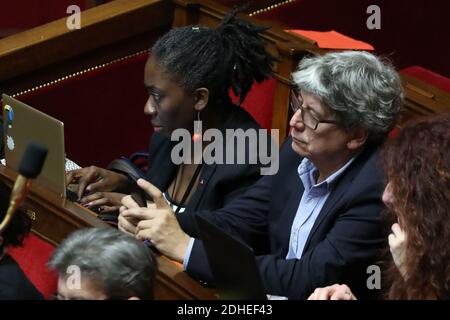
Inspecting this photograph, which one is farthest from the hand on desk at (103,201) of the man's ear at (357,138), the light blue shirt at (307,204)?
the man's ear at (357,138)

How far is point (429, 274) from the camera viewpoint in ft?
4.75

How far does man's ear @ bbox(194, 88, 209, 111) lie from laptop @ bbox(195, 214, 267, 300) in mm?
497

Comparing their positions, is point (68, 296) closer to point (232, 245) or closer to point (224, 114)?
point (232, 245)

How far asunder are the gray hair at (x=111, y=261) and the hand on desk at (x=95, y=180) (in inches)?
25.3

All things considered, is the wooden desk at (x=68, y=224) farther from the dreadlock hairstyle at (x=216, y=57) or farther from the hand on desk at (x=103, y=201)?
the dreadlock hairstyle at (x=216, y=57)

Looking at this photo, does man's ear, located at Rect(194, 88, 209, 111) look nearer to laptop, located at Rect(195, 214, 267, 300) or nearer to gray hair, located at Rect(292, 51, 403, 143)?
gray hair, located at Rect(292, 51, 403, 143)

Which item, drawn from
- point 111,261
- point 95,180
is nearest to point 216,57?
point 95,180

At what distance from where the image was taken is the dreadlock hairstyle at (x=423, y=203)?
1451mm

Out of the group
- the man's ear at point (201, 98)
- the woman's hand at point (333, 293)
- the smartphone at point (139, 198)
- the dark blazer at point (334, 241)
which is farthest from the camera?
the man's ear at point (201, 98)

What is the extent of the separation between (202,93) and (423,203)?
682 mm

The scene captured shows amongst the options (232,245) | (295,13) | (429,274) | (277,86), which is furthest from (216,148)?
(295,13)

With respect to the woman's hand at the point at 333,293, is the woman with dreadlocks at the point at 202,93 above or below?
above

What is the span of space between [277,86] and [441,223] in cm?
95
